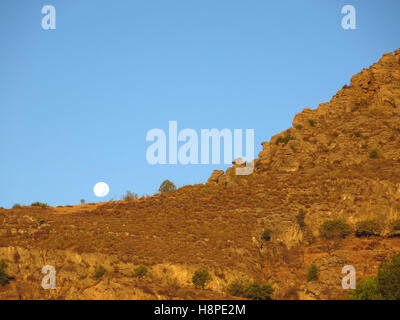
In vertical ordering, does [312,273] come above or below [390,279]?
below

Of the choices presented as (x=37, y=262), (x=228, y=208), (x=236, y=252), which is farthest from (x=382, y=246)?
(x=37, y=262)

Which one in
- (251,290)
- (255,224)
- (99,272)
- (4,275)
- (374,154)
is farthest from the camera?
(374,154)

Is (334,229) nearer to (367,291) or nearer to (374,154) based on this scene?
(367,291)

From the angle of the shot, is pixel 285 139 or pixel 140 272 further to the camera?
pixel 285 139

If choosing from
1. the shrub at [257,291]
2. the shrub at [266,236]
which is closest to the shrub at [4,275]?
the shrub at [257,291]

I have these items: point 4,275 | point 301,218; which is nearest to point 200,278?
point 4,275

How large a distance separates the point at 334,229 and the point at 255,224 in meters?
8.64

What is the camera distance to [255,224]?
213 feet

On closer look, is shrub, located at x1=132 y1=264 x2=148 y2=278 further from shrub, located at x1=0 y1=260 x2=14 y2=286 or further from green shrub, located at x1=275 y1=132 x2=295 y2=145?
green shrub, located at x1=275 y1=132 x2=295 y2=145

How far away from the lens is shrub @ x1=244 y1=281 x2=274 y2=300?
50.6 m

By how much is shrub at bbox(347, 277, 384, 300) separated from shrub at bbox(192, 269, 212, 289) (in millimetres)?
12419

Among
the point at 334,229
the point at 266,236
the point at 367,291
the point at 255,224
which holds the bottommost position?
the point at 367,291

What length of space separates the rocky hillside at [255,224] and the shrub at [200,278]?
610 mm

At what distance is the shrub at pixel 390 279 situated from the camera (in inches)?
1847
